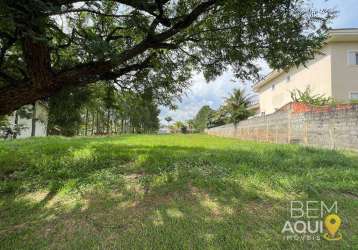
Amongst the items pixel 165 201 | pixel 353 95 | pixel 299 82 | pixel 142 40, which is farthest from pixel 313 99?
pixel 165 201

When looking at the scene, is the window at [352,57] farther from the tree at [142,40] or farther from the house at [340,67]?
the tree at [142,40]

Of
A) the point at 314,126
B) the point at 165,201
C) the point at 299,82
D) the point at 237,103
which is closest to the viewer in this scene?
the point at 165,201

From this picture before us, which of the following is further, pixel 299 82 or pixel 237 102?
pixel 237 102

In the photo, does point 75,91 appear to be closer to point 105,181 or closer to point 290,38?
point 105,181

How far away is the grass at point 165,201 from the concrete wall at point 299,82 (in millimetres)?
6108

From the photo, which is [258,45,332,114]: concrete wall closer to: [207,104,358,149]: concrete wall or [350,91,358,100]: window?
[350,91,358,100]: window

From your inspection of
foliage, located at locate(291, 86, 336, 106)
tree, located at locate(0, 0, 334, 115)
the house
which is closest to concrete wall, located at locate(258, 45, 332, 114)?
the house

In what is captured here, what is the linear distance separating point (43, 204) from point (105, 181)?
0.98m

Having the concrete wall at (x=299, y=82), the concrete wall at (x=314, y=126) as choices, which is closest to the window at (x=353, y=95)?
the concrete wall at (x=299, y=82)

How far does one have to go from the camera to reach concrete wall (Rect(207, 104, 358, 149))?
A: 8.02 m

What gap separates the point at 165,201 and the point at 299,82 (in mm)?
16872

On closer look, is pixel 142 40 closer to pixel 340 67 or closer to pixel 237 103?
pixel 340 67

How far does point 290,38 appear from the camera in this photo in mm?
4102

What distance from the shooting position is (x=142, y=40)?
4426 mm
